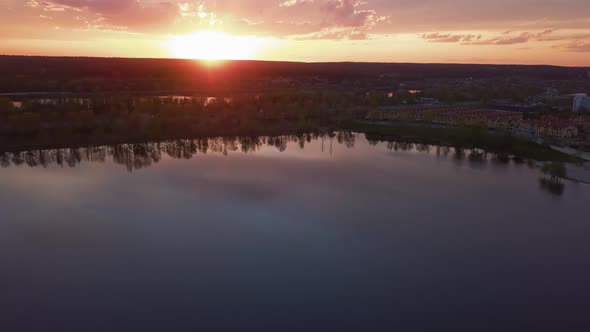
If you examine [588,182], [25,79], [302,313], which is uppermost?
[25,79]

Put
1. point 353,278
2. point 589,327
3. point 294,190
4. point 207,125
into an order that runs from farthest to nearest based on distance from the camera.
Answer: point 207,125 < point 294,190 < point 353,278 < point 589,327

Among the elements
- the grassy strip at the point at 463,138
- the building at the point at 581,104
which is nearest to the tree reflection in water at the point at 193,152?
the grassy strip at the point at 463,138

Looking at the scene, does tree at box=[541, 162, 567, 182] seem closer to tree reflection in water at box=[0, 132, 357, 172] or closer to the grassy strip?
the grassy strip

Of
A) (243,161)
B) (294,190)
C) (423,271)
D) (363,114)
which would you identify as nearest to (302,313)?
(423,271)

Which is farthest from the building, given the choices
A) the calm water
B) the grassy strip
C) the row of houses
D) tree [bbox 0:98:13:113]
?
tree [bbox 0:98:13:113]

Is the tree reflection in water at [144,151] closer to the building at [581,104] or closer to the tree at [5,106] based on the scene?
the tree at [5,106]

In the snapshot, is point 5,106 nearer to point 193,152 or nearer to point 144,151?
point 144,151

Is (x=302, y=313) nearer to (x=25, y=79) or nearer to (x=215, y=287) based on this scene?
(x=215, y=287)
